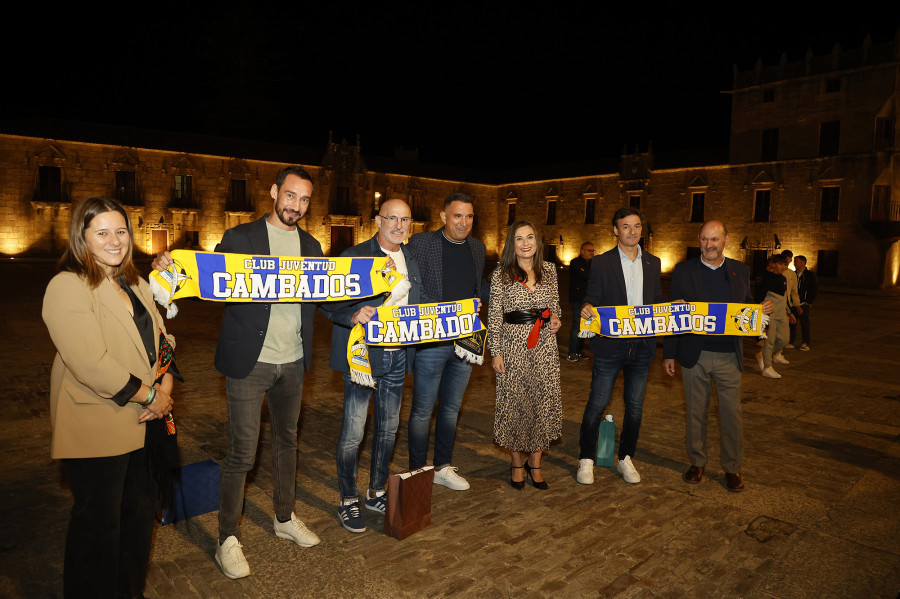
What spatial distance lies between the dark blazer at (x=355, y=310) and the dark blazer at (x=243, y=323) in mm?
525

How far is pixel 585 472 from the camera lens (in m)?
4.91

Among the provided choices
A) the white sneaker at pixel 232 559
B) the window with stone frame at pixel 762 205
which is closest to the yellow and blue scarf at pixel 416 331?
the white sneaker at pixel 232 559

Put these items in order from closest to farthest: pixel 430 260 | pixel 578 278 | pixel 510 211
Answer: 1. pixel 430 260
2. pixel 578 278
3. pixel 510 211

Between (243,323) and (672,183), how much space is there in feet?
126

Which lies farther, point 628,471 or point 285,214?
point 628,471

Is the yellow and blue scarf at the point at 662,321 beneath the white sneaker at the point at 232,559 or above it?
above

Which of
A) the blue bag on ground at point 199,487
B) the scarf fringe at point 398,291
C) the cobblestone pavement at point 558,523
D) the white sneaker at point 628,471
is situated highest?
the scarf fringe at point 398,291

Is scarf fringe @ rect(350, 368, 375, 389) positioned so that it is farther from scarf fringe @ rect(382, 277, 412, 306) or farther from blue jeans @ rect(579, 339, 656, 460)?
blue jeans @ rect(579, 339, 656, 460)

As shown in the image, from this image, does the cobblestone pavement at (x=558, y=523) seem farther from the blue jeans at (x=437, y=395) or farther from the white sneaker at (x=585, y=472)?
the blue jeans at (x=437, y=395)

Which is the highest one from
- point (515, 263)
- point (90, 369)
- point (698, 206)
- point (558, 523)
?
point (698, 206)

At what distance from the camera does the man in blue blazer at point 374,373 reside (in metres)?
3.94

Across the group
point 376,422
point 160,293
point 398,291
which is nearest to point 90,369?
point 160,293

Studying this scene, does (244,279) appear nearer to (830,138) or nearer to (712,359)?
(712,359)

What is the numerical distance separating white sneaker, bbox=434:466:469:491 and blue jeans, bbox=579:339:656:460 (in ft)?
3.73
